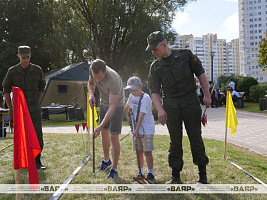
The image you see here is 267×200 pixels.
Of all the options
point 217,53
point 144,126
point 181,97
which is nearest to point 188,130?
point 181,97

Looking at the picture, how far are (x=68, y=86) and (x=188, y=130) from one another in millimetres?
17330

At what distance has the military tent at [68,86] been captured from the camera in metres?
18.4

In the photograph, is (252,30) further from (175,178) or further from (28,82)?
(175,178)

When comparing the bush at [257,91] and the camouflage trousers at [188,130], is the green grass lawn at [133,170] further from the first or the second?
the bush at [257,91]

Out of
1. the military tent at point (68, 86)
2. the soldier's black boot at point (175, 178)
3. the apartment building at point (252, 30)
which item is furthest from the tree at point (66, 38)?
the apartment building at point (252, 30)

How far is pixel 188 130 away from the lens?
352 centimetres

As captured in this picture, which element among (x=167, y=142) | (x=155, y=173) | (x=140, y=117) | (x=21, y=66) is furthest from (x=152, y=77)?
(x=167, y=142)

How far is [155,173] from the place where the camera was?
4074 millimetres

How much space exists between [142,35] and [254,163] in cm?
1847

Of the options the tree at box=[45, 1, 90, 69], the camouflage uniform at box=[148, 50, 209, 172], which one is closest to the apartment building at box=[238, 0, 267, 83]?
Result: the tree at box=[45, 1, 90, 69]

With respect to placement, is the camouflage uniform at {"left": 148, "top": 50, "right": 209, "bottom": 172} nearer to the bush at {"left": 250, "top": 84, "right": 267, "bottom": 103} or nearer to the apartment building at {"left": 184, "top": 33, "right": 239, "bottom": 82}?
the bush at {"left": 250, "top": 84, "right": 267, "bottom": 103}

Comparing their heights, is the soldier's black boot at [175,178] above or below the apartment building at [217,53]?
below

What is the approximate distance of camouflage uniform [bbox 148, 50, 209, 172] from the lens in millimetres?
3439

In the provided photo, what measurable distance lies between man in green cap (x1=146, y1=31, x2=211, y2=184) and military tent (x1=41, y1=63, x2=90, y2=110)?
15314mm
